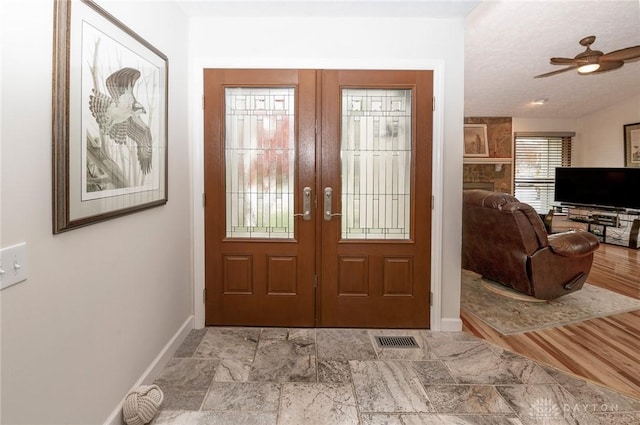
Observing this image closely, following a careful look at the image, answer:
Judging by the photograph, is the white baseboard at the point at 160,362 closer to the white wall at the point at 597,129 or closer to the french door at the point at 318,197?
the french door at the point at 318,197

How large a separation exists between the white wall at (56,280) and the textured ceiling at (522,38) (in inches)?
53.3

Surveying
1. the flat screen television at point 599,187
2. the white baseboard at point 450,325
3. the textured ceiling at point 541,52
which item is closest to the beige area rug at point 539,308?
the white baseboard at point 450,325

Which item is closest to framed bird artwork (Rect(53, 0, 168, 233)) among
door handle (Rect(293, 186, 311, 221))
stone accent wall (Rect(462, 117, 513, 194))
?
door handle (Rect(293, 186, 311, 221))

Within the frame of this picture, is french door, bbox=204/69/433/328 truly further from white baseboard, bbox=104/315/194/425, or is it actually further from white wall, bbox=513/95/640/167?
white wall, bbox=513/95/640/167

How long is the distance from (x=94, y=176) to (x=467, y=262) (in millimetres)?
4282

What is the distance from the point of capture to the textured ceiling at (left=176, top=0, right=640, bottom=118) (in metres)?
2.81

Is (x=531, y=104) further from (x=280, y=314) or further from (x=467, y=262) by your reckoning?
(x=280, y=314)

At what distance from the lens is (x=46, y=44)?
1.37 m

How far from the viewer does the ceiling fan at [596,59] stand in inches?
146

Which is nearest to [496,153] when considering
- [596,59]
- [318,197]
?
[596,59]

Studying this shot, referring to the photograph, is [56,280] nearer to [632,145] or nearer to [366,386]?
[366,386]

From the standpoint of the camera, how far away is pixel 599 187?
7.11 metres

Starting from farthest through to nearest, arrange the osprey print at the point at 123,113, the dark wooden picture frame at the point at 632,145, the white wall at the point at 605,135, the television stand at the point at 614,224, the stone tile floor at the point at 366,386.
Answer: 1. the white wall at the point at 605,135
2. the dark wooden picture frame at the point at 632,145
3. the television stand at the point at 614,224
4. the stone tile floor at the point at 366,386
5. the osprey print at the point at 123,113

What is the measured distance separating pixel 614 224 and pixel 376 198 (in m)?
6.08
